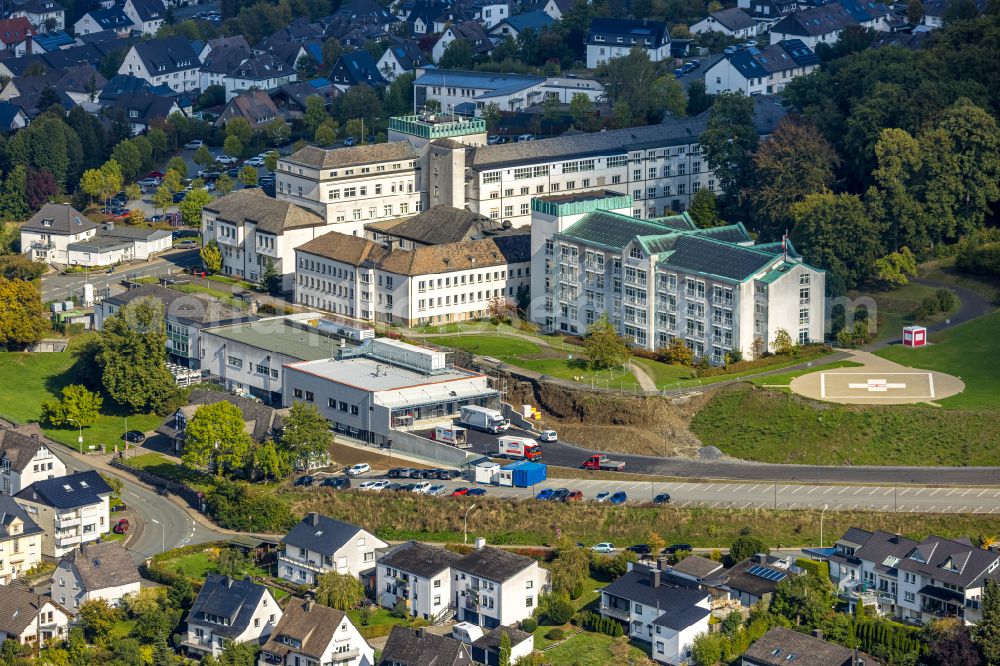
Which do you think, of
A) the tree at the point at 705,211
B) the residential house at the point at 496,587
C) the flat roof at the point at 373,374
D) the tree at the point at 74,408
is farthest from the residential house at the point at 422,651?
the tree at the point at 705,211

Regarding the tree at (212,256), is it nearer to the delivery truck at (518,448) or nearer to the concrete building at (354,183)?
the concrete building at (354,183)

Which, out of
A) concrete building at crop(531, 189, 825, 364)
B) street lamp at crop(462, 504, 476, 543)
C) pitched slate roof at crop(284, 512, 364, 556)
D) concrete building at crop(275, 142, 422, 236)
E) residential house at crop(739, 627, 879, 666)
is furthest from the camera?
concrete building at crop(275, 142, 422, 236)

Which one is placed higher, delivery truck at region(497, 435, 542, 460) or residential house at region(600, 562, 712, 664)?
delivery truck at region(497, 435, 542, 460)

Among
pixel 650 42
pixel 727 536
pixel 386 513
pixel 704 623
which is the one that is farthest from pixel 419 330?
pixel 650 42

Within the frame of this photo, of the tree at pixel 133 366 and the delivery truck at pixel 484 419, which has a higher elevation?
the tree at pixel 133 366

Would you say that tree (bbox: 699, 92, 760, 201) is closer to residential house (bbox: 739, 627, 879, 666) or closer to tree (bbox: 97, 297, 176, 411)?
tree (bbox: 97, 297, 176, 411)

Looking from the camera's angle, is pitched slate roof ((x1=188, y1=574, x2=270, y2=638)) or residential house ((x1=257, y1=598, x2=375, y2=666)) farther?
pitched slate roof ((x1=188, y1=574, x2=270, y2=638))

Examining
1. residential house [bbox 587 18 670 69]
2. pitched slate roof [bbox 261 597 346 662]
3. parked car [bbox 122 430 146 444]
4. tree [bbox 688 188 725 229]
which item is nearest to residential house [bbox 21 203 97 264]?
parked car [bbox 122 430 146 444]
